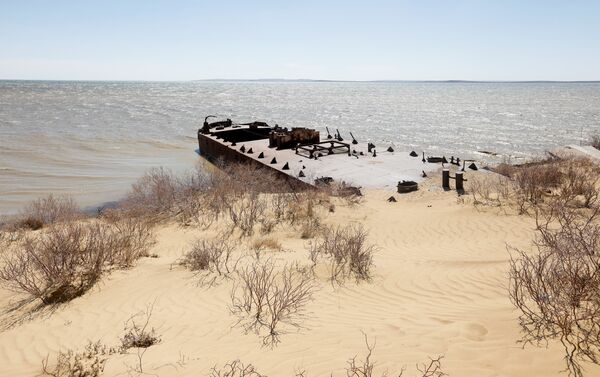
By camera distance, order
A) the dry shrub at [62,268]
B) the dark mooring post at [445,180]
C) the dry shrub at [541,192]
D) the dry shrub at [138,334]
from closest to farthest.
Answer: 1. the dry shrub at [138,334]
2. the dry shrub at [62,268]
3. the dry shrub at [541,192]
4. the dark mooring post at [445,180]

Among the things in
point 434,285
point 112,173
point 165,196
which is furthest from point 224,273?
point 112,173

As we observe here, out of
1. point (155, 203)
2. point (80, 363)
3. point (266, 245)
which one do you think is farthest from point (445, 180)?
point (80, 363)

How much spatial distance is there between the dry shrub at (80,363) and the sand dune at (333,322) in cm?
14

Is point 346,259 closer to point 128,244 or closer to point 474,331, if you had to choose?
point 474,331

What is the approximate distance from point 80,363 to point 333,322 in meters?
2.79

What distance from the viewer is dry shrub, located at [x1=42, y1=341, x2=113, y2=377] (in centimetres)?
409

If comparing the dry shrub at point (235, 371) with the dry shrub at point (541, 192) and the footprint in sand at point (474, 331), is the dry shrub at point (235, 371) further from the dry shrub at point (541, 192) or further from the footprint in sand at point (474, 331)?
the dry shrub at point (541, 192)

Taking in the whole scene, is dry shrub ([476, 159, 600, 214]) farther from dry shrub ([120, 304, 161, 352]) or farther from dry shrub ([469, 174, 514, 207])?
dry shrub ([120, 304, 161, 352])

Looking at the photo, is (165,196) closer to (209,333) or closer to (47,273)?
(47,273)

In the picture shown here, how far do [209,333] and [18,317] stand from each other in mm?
3140

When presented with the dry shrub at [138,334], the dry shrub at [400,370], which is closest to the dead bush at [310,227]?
the dry shrub at [138,334]

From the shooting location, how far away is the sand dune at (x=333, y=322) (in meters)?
3.90

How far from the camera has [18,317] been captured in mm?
5930

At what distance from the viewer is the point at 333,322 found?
5070mm
